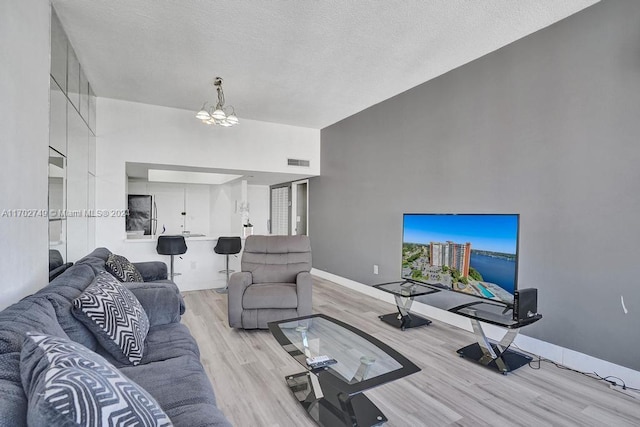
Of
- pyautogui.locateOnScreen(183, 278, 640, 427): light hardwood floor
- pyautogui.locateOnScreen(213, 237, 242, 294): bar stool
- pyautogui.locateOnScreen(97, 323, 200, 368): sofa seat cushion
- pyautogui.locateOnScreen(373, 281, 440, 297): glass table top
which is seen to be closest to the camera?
pyautogui.locateOnScreen(97, 323, 200, 368): sofa seat cushion

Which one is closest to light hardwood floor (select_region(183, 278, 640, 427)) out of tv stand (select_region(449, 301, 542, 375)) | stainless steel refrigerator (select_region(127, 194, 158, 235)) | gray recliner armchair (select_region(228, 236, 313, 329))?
tv stand (select_region(449, 301, 542, 375))

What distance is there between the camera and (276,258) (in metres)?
3.85

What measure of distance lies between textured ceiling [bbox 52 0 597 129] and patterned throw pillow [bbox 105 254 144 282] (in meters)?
2.03

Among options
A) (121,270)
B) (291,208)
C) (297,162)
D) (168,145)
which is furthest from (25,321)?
(291,208)

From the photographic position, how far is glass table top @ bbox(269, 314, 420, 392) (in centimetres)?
154

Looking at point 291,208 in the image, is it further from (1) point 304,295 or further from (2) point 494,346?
(2) point 494,346

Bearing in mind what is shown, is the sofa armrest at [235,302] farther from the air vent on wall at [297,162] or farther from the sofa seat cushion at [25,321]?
the air vent on wall at [297,162]

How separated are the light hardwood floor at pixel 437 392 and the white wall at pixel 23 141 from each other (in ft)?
4.46

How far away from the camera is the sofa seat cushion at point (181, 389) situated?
1.19 m

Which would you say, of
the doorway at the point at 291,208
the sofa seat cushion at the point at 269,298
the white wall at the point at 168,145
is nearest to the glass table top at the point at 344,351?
the sofa seat cushion at the point at 269,298

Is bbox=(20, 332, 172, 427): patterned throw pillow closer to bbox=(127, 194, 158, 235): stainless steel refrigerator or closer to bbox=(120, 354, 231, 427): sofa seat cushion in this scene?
bbox=(120, 354, 231, 427): sofa seat cushion

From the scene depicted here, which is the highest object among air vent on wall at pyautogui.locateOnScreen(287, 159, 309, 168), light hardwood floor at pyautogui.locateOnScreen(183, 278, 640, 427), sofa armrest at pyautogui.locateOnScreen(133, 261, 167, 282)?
air vent on wall at pyautogui.locateOnScreen(287, 159, 309, 168)

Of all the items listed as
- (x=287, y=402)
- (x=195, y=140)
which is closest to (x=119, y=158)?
(x=195, y=140)

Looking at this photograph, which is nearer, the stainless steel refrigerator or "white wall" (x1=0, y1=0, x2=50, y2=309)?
"white wall" (x1=0, y1=0, x2=50, y2=309)
